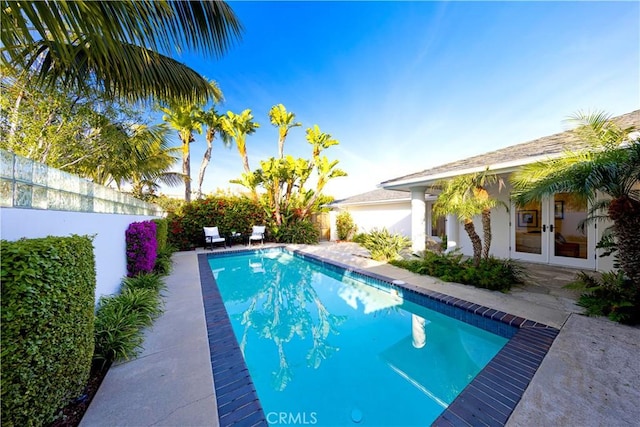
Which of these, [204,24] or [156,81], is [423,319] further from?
[156,81]

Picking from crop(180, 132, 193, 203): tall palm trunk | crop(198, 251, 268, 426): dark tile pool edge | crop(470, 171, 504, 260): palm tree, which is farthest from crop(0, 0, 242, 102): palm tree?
crop(180, 132, 193, 203): tall palm trunk

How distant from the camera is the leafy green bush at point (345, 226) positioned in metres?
16.6

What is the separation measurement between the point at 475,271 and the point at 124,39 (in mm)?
7970

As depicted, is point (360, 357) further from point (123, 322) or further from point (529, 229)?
point (529, 229)

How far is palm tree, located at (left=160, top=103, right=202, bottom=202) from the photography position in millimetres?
Result: 13602

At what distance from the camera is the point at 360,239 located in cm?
1430

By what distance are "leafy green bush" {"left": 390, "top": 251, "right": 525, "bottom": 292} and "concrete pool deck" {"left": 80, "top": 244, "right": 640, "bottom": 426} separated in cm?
131

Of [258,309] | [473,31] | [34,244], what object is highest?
[473,31]

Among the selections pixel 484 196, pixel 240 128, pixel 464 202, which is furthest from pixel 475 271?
pixel 240 128

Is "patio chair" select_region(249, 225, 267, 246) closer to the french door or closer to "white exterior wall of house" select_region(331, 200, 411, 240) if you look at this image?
"white exterior wall of house" select_region(331, 200, 411, 240)

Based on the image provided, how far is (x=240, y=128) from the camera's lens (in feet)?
44.6

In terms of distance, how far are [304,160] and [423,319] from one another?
10.1 m

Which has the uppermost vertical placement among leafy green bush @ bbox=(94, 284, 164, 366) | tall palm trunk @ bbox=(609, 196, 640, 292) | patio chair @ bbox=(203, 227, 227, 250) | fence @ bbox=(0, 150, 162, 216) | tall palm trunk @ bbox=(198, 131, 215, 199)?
tall palm trunk @ bbox=(198, 131, 215, 199)

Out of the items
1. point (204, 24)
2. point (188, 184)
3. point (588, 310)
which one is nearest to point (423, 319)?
point (588, 310)
